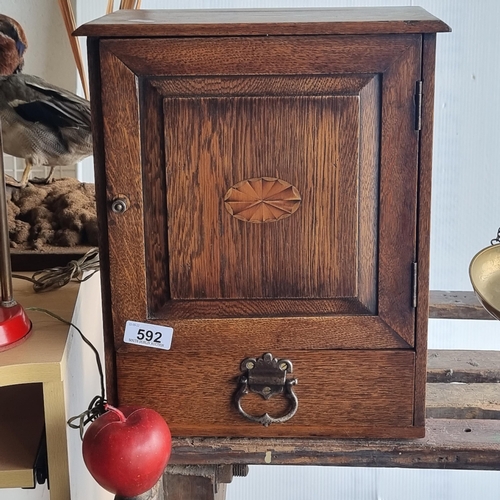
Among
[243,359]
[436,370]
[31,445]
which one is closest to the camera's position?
[243,359]

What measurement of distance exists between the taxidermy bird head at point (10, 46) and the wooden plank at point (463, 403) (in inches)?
37.4

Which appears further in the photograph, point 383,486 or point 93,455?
point 383,486

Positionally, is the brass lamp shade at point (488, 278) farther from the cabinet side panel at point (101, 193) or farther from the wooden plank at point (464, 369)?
the cabinet side panel at point (101, 193)

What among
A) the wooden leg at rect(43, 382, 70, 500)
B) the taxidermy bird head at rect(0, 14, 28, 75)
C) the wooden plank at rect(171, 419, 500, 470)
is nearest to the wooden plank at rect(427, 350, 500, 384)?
the wooden plank at rect(171, 419, 500, 470)

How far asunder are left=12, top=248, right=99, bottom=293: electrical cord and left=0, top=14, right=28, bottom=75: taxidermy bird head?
41 cm

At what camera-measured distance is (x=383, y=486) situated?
1.87 m

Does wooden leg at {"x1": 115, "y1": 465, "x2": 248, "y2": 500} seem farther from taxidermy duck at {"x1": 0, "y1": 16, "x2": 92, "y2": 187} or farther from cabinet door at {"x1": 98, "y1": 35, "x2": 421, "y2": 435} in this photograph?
taxidermy duck at {"x1": 0, "y1": 16, "x2": 92, "y2": 187}

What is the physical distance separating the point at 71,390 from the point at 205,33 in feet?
2.10

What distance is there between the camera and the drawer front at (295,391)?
2.93 feet

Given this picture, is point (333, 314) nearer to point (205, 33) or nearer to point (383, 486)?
point (205, 33)

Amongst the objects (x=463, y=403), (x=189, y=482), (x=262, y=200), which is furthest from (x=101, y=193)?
(x=463, y=403)

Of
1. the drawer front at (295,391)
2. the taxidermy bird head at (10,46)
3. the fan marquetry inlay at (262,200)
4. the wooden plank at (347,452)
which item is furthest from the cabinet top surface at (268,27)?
the taxidermy bird head at (10,46)

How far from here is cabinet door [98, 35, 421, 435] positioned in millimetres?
806

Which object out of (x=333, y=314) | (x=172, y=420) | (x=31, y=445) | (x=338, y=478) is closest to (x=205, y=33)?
(x=333, y=314)
